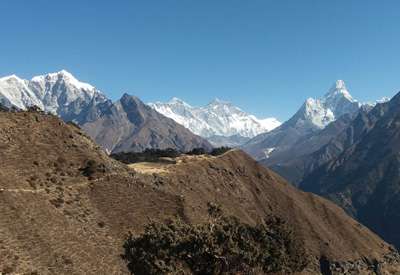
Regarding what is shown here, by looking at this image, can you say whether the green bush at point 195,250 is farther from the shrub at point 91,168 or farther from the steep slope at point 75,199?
the shrub at point 91,168

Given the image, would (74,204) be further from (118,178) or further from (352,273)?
(352,273)

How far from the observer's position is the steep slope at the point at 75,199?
258 feet

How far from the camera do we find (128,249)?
7188cm

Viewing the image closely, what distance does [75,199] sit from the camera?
9769 cm

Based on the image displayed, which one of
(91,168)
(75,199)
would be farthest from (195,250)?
(91,168)

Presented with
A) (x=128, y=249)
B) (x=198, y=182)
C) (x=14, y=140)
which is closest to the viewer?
(x=128, y=249)

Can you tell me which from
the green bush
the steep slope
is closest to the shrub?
the steep slope

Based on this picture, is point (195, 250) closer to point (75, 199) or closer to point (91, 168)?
point (75, 199)

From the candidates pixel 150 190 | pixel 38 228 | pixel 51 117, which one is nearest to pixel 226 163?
pixel 150 190

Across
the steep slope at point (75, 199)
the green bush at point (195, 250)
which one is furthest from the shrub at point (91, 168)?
the green bush at point (195, 250)

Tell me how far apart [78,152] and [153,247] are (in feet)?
172

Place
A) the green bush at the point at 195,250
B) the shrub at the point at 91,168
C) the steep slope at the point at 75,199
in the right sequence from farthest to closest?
the shrub at the point at 91,168 → the steep slope at the point at 75,199 → the green bush at the point at 195,250

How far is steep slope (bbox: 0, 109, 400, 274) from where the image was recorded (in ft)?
258

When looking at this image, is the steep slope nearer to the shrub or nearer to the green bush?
the shrub
